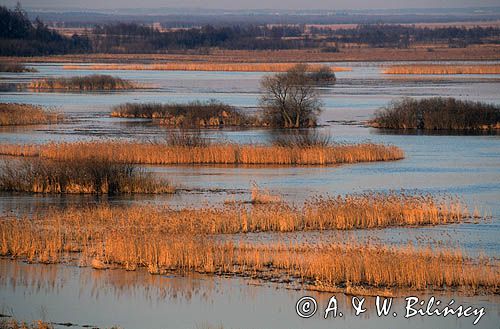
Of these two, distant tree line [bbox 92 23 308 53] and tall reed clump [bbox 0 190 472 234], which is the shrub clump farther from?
distant tree line [bbox 92 23 308 53]

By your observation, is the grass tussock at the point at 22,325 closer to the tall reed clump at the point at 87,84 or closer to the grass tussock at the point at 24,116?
the grass tussock at the point at 24,116

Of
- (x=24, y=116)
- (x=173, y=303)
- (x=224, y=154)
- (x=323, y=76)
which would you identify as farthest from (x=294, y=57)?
(x=173, y=303)

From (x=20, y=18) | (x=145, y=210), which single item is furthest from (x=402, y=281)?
(x=20, y=18)

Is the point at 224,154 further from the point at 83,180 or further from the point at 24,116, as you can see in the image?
the point at 24,116

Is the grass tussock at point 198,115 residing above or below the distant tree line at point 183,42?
above

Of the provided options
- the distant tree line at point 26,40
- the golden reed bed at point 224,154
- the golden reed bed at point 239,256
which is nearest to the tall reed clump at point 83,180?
the golden reed bed at point 224,154
